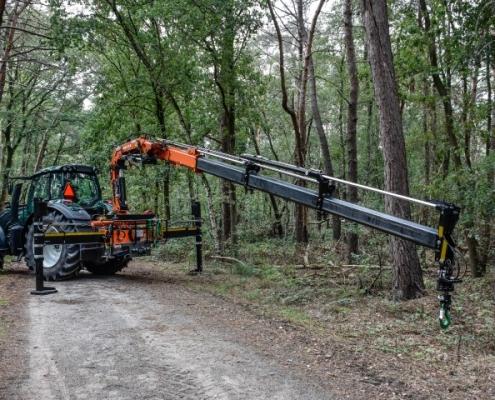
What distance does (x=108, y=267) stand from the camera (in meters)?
12.5

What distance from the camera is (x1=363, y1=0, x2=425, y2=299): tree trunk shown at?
27.5 feet

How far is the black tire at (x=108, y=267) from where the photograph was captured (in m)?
12.4

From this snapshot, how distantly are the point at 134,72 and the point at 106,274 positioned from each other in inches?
349

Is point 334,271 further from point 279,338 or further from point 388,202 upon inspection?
point 279,338

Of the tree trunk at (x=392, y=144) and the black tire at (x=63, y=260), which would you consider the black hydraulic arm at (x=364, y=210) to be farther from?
the black tire at (x=63, y=260)

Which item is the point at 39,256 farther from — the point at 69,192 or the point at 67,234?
the point at 69,192

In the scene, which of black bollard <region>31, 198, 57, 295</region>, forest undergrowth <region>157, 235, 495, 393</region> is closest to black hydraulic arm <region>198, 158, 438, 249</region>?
forest undergrowth <region>157, 235, 495, 393</region>

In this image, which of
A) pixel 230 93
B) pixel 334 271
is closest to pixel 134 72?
pixel 230 93

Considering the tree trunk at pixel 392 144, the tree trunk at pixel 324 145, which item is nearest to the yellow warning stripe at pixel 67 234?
the tree trunk at pixel 392 144

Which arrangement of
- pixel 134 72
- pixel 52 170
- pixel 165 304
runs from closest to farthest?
1. pixel 165 304
2. pixel 52 170
3. pixel 134 72

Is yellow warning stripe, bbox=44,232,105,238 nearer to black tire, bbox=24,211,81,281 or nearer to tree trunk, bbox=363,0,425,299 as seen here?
black tire, bbox=24,211,81,281

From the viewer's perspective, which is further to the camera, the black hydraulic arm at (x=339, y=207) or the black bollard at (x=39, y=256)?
the black bollard at (x=39, y=256)

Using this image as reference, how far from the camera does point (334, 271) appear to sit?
39.1 feet

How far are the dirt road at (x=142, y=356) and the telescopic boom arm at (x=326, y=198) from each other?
5.71 feet
